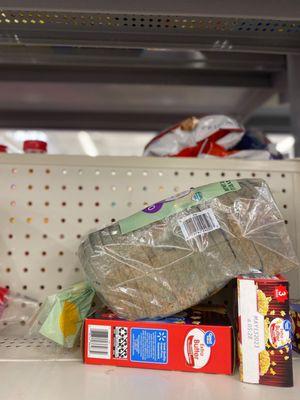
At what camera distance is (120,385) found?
17.3 inches

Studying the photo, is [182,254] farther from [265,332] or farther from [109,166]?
[109,166]

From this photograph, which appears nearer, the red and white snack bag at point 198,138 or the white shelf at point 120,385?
the white shelf at point 120,385

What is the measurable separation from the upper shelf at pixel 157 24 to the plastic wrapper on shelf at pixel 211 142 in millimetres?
170

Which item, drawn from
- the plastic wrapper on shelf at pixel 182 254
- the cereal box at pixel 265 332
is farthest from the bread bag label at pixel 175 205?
the cereal box at pixel 265 332

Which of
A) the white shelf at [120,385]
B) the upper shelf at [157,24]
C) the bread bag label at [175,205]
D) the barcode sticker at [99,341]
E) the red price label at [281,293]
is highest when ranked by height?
the upper shelf at [157,24]

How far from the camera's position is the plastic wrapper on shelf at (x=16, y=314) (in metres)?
0.68

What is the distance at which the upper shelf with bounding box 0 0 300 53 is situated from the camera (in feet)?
1.77

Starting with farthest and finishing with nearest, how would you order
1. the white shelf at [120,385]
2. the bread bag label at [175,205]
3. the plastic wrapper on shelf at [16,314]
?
1. the plastic wrapper on shelf at [16,314]
2. the bread bag label at [175,205]
3. the white shelf at [120,385]

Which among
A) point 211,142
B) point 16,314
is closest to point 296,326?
point 211,142

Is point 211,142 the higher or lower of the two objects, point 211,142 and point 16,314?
the higher

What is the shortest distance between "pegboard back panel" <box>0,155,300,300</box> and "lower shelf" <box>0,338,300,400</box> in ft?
0.71

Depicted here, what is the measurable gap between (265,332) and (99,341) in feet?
0.80

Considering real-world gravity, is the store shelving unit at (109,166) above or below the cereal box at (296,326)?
above

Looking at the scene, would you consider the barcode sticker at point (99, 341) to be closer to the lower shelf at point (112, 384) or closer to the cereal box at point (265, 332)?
the lower shelf at point (112, 384)
